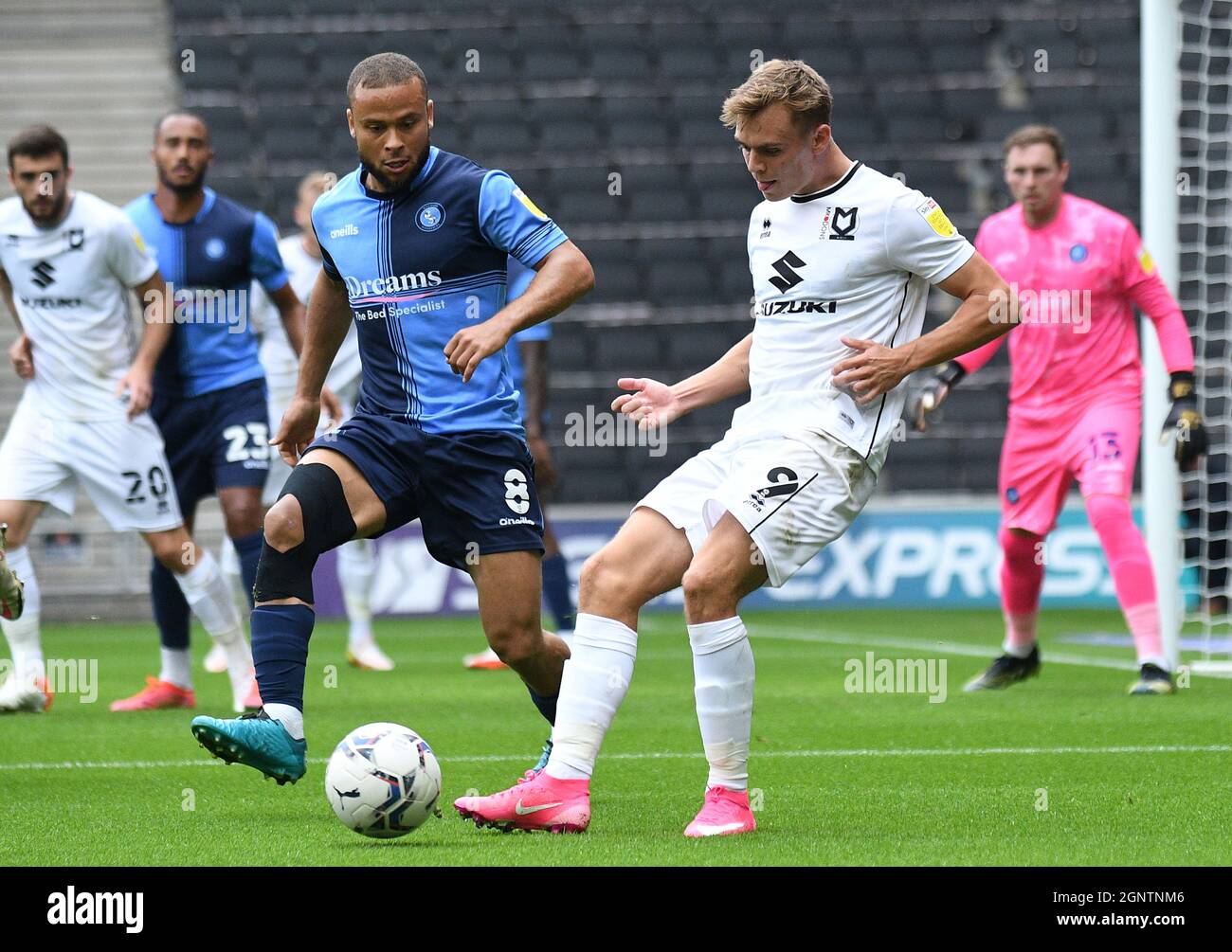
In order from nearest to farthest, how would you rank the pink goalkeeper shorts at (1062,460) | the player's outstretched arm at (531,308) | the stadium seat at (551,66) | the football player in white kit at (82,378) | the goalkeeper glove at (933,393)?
the player's outstretched arm at (531,308), the goalkeeper glove at (933,393), the football player in white kit at (82,378), the pink goalkeeper shorts at (1062,460), the stadium seat at (551,66)

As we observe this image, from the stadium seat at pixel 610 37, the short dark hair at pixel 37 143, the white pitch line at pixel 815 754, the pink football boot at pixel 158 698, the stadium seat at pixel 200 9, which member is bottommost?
the pink football boot at pixel 158 698

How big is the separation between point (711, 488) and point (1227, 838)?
1.50 m

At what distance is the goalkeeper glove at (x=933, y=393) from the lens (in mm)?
7184

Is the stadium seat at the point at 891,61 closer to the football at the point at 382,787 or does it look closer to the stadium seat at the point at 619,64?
the stadium seat at the point at 619,64

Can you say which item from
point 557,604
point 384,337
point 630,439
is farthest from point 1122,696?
point 630,439

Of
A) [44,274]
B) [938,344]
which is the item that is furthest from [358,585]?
[938,344]

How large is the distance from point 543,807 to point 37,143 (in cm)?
405

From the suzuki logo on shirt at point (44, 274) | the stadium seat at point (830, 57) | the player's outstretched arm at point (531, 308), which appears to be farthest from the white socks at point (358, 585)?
the stadium seat at point (830, 57)

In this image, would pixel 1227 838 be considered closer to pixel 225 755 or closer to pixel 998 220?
pixel 225 755

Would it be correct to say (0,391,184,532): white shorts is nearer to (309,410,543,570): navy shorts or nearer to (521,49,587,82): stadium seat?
(309,410,543,570): navy shorts

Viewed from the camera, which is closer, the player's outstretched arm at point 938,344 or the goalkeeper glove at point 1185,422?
the player's outstretched arm at point 938,344

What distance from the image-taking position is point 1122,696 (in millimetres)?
7883

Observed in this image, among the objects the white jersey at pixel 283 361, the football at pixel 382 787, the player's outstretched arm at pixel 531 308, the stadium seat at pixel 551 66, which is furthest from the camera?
the stadium seat at pixel 551 66

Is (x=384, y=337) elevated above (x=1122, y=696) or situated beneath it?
elevated above
